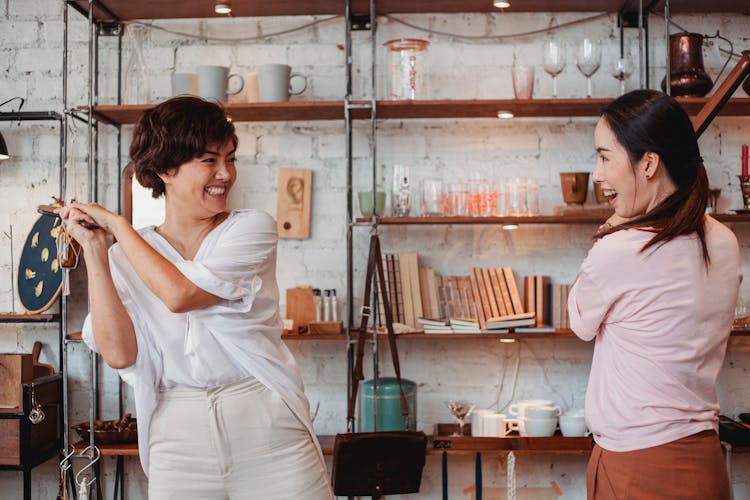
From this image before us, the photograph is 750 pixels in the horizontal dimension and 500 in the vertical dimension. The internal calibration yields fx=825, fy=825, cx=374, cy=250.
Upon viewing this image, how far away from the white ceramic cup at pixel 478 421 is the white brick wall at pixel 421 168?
248mm

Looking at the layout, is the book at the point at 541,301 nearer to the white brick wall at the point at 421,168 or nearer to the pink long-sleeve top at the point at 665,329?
the white brick wall at the point at 421,168

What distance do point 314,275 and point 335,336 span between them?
16.9 inches

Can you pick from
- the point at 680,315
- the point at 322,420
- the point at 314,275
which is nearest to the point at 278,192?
the point at 314,275

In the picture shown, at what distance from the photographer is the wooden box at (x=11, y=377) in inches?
133

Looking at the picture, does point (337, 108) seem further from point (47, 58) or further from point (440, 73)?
point (47, 58)

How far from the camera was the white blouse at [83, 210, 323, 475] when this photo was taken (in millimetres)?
1713

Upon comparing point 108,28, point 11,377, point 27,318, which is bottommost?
point 11,377

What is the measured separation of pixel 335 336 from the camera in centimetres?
337

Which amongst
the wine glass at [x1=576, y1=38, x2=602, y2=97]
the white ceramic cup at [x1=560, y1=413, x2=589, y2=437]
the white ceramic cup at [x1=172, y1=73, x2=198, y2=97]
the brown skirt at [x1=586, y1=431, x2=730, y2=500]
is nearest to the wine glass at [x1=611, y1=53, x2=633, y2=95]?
the wine glass at [x1=576, y1=38, x2=602, y2=97]

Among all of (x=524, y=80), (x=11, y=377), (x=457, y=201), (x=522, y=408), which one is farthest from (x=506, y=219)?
(x=11, y=377)

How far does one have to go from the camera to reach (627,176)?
5.62 feet

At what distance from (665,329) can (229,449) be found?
901 millimetres

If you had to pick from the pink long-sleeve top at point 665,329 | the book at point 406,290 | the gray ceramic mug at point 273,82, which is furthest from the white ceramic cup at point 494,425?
the pink long-sleeve top at point 665,329

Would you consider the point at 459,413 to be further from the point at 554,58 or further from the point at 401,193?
the point at 554,58
